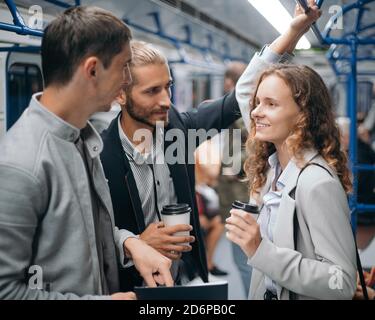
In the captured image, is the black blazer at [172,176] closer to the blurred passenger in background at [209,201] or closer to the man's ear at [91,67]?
the man's ear at [91,67]

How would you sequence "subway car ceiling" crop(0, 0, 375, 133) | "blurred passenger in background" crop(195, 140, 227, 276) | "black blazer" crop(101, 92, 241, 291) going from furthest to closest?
"blurred passenger in background" crop(195, 140, 227, 276) < "subway car ceiling" crop(0, 0, 375, 133) < "black blazer" crop(101, 92, 241, 291)

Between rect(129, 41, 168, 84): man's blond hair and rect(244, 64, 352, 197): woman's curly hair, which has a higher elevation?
rect(129, 41, 168, 84): man's blond hair

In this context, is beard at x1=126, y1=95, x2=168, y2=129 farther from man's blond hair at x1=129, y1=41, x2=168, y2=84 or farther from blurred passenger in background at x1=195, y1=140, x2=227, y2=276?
blurred passenger in background at x1=195, y1=140, x2=227, y2=276

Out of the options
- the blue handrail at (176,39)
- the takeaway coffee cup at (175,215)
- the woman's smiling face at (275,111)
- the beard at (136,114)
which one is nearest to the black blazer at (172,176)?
Result: the beard at (136,114)

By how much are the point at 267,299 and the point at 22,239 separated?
2.44ft

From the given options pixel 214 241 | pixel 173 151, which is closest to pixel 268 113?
pixel 173 151

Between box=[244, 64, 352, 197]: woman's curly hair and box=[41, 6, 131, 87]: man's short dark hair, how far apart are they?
0.51m

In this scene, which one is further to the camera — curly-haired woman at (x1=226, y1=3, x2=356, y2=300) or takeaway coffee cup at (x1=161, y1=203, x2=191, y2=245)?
takeaway coffee cup at (x1=161, y1=203, x2=191, y2=245)

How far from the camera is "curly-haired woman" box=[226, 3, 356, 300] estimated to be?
1.18m

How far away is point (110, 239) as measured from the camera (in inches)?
49.8

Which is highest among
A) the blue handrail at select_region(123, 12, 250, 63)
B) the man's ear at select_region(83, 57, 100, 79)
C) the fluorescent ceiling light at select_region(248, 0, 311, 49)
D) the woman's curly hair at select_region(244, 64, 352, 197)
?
the blue handrail at select_region(123, 12, 250, 63)

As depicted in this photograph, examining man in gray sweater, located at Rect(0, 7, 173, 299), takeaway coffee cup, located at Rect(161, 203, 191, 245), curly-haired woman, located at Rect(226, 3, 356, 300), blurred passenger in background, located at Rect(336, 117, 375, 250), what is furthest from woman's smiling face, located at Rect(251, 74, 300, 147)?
blurred passenger in background, located at Rect(336, 117, 375, 250)

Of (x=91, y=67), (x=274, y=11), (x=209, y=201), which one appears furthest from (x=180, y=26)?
(x=91, y=67)
